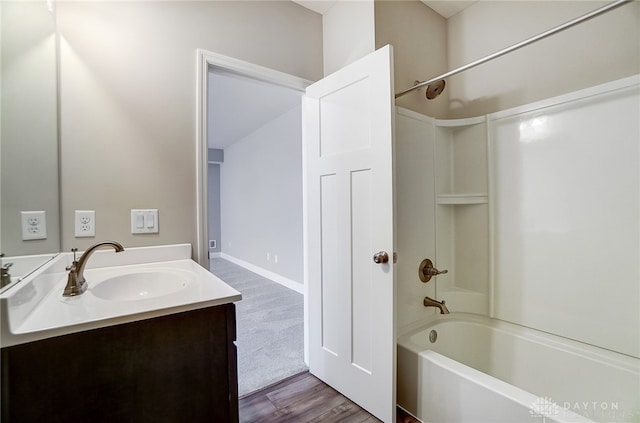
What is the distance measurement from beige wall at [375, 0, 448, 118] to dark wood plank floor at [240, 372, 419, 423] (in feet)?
6.05

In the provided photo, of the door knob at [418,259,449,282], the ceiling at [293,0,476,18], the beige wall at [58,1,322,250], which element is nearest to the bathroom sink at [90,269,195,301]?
the beige wall at [58,1,322,250]

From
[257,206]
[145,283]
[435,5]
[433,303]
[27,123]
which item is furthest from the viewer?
[257,206]

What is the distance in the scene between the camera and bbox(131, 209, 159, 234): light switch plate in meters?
1.44

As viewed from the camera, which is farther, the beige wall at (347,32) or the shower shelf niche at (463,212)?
the shower shelf niche at (463,212)

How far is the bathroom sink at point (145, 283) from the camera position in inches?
47.6

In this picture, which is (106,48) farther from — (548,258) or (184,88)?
(548,258)

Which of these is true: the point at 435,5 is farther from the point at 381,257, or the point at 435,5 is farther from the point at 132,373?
the point at 132,373

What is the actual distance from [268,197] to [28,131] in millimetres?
3375

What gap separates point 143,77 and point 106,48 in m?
0.18

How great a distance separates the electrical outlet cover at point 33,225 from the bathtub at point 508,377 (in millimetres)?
1767

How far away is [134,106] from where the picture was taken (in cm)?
144

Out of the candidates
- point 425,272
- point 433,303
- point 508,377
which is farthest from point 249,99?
point 508,377

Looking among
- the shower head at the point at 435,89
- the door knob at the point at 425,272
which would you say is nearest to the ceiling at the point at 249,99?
the shower head at the point at 435,89

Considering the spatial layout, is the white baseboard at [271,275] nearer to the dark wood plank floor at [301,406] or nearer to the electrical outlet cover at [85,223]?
the dark wood plank floor at [301,406]
